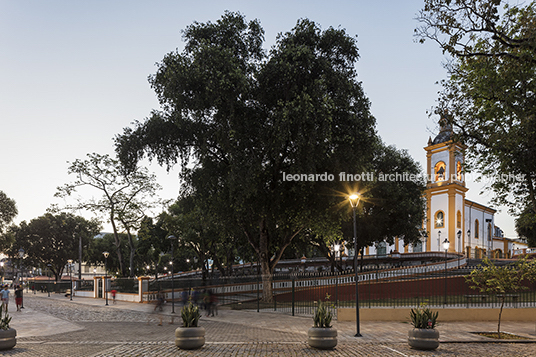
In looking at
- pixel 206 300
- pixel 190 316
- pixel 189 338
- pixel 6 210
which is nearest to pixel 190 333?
pixel 189 338

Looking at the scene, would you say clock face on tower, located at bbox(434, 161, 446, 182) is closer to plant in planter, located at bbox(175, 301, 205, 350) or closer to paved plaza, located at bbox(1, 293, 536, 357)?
paved plaza, located at bbox(1, 293, 536, 357)

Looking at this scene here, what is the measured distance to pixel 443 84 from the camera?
52.9ft

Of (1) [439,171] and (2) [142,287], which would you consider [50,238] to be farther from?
(1) [439,171]

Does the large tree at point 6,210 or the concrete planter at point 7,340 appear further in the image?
the large tree at point 6,210

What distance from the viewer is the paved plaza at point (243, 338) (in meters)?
11.0

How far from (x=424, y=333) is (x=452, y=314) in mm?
6565

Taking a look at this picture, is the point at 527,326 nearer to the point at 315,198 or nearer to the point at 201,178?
the point at 315,198

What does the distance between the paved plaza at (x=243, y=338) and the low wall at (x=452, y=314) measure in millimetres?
385

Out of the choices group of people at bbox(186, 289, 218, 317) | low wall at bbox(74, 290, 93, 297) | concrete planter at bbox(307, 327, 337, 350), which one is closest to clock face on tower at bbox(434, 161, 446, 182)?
group of people at bbox(186, 289, 218, 317)

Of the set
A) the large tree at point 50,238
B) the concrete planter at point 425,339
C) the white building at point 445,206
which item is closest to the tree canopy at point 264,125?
the concrete planter at point 425,339

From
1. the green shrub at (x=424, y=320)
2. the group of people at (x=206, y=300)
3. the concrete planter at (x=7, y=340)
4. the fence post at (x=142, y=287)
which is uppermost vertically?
the green shrub at (x=424, y=320)

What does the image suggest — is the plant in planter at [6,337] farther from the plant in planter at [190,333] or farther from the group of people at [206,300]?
the group of people at [206,300]

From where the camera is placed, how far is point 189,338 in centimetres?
1109

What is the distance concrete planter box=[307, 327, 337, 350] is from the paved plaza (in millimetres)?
204
